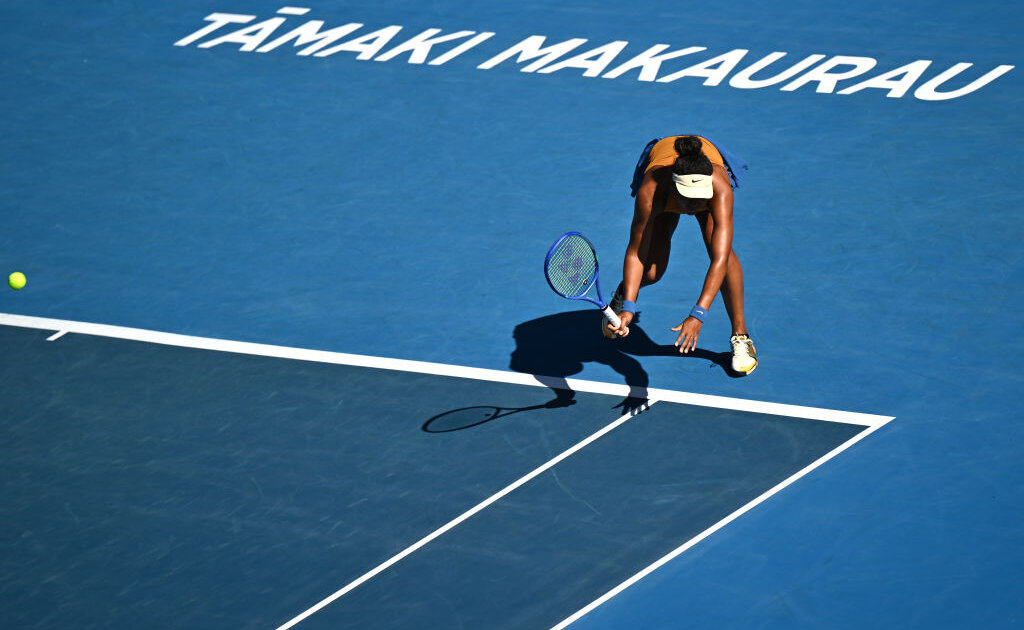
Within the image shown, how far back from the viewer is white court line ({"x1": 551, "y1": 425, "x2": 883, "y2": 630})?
9.10m

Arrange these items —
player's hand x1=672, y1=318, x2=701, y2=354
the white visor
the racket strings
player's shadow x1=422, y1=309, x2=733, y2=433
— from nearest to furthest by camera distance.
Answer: the racket strings, player's hand x1=672, y1=318, x2=701, y2=354, the white visor, player's shadow x1=422, y1=309, x2=733, y2=433

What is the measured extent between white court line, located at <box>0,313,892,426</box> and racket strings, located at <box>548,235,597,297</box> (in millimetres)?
1193

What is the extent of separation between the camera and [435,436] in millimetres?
10859

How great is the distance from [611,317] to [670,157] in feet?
4.73

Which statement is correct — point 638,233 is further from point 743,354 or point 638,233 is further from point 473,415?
point 473,415

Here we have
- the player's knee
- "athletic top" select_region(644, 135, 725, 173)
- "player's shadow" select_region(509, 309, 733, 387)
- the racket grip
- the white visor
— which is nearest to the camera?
the racket grip

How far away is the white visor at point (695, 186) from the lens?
10.5 m

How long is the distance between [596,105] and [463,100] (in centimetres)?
141

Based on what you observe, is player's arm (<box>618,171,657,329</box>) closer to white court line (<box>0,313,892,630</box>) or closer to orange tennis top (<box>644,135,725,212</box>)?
orange tennis top (<box>644,135,725,212</box>)

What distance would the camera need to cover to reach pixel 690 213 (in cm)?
1078

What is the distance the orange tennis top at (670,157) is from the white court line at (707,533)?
6.58ft

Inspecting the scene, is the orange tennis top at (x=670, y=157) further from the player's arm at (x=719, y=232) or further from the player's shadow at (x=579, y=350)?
the player's shadow at (x=579, y=350)

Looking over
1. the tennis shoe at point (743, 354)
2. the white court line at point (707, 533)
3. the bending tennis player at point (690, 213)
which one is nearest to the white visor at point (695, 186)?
the bending tennis player at point (690, 213)

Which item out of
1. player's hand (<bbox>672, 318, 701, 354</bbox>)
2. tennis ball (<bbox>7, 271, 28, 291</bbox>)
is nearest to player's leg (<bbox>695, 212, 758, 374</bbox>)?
player's hand (<bbox>672, 318, 701, 354</bbox>)
